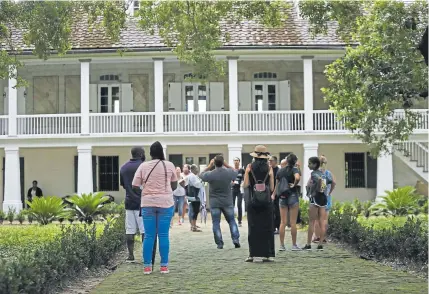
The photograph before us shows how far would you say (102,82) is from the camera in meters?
28.2

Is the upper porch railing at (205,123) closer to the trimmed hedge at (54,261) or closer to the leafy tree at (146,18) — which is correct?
the leafy tree at (146,18)

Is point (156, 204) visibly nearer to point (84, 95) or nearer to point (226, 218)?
point (226, 218)

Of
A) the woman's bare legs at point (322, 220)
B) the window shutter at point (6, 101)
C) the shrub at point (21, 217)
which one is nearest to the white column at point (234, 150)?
the shrub at point (21, 217)

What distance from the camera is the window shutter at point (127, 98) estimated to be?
27895mm

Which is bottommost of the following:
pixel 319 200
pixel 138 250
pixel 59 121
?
pixel 138 250

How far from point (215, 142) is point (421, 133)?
7515mm

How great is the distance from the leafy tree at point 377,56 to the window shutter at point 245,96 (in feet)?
34.7

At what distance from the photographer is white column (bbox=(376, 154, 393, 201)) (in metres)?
25.5

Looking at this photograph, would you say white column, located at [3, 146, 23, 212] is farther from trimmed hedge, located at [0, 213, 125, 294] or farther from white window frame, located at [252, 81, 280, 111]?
trimmed hedge, located at [0, 213, 125, 294]

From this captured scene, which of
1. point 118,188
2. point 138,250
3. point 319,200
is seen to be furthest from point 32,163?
point 319,200

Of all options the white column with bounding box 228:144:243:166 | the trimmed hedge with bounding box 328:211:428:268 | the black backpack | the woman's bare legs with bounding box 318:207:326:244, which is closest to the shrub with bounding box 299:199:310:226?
the trimmed hedge with bounding box 328:211:428:268

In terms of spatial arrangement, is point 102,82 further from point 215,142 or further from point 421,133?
point 421,133

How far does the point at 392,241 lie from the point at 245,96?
17.5 meters

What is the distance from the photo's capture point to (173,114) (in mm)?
25828
